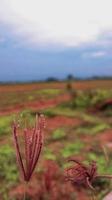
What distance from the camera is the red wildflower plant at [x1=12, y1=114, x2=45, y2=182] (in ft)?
8.62

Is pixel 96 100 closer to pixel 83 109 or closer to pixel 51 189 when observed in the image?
pixel 83 109

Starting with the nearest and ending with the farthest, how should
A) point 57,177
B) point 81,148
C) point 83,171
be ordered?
point 83,171 → point 57,177 → point 81,148

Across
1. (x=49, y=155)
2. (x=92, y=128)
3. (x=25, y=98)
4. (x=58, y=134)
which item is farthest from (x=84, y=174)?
(x=25, y=98)

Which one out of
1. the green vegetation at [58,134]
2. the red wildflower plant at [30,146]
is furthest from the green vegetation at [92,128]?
the red wildflower plant at [30,146]

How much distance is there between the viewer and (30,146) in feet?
8.93

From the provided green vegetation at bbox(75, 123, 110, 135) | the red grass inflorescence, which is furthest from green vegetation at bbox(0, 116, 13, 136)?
the red grass inflorescence

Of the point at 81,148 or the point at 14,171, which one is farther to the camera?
the point at 81,148

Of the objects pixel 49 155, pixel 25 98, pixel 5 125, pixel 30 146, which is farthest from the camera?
pixel 25 98

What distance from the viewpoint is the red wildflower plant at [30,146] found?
2.63 m

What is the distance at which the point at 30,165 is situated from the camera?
2.63 m

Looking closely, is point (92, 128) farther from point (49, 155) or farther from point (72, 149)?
point (49, 155)

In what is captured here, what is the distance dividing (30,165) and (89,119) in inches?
451

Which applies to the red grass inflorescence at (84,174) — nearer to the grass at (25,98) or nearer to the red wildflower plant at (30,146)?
the red wildflower plant at (30,146)

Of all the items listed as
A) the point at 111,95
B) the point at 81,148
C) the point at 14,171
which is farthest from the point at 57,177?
the point at 111,95
